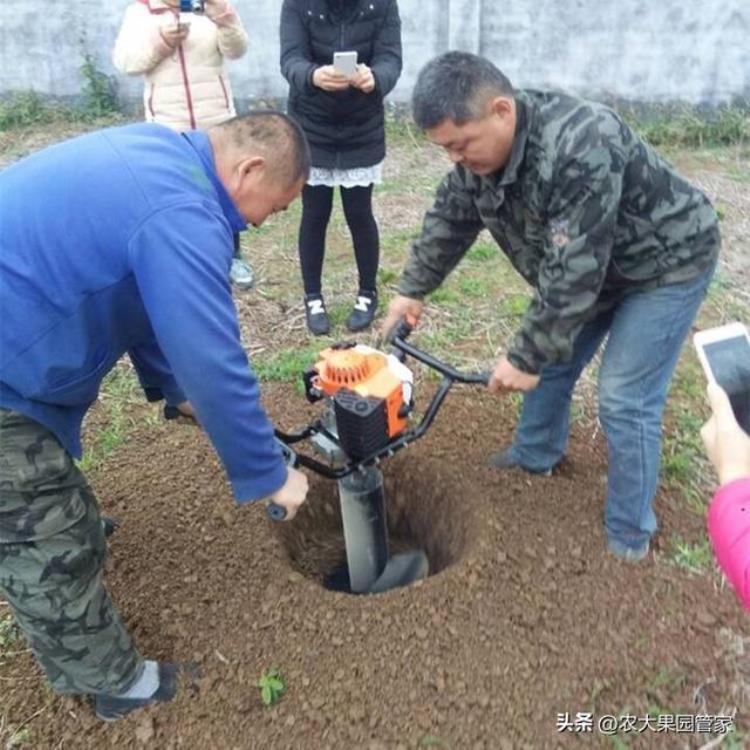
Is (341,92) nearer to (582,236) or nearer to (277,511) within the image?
(582,236)

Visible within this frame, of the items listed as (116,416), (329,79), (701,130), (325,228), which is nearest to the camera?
(116,416)

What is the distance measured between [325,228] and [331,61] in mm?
833

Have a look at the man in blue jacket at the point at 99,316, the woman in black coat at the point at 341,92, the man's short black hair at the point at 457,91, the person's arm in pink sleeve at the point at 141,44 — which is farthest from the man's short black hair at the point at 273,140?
the person's arm in pink sleeve at the point at 141,44

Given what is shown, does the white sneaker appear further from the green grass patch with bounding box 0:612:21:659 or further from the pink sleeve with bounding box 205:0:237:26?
the green grass patch with bounding box 0:612:21:659

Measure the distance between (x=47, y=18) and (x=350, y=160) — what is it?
5.86 meters

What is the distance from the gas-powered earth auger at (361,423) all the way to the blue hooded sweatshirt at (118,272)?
0.40 m

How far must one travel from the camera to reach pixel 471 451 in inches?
136

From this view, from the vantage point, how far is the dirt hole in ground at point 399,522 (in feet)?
10.5

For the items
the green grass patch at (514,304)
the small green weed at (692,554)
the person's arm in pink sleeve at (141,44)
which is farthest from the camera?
the green grass patch at (514,304)

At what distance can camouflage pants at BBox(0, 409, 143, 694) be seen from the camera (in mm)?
2125

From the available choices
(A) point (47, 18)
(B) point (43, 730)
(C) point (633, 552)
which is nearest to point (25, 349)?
(B) point (43, 730)

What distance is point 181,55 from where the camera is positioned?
4.45m

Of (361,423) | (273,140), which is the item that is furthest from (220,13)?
(361,423)

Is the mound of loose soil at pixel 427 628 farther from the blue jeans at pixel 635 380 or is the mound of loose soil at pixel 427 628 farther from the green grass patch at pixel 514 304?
the green grass patch at pixel 514 304
